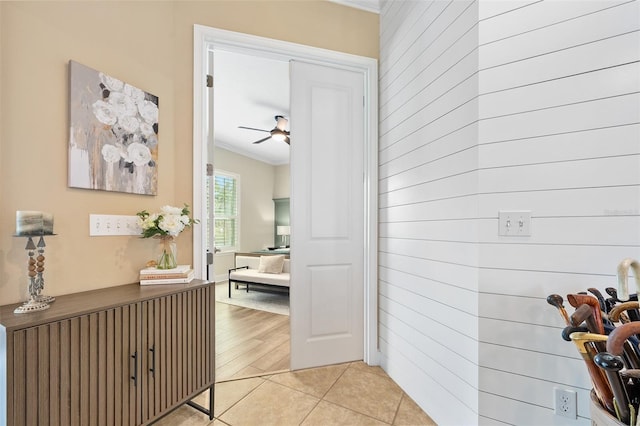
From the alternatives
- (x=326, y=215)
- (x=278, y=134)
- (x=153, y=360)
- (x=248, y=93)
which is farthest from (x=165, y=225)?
(x=278, y=134)

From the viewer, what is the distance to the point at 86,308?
1188 millimetres

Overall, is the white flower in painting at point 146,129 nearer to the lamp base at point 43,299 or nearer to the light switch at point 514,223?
the lamp base at point 43,299

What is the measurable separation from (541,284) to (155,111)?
2402 millimetres

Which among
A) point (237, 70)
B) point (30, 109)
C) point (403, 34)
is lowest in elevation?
point (30, 109)

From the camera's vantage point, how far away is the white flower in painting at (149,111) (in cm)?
175

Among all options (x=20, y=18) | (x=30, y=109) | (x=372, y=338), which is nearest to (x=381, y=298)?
(x=372, y=338)

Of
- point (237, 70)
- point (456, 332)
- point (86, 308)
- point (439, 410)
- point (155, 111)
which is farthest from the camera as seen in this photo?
point (237, 70)

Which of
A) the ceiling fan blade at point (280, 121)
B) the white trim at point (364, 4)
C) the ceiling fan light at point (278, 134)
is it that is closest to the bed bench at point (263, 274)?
the ceiling fan light at point (278, 134)

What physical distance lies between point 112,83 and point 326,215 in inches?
65.2

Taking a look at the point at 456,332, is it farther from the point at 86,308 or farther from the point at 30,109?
the point at 30,109

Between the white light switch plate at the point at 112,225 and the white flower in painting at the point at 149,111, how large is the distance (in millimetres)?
642

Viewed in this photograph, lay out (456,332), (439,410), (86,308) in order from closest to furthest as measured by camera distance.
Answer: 1. (86,308)
2. (456,332)
3. (439,410)

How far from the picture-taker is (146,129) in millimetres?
1773

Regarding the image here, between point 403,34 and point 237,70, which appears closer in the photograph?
Result: point 403,34
